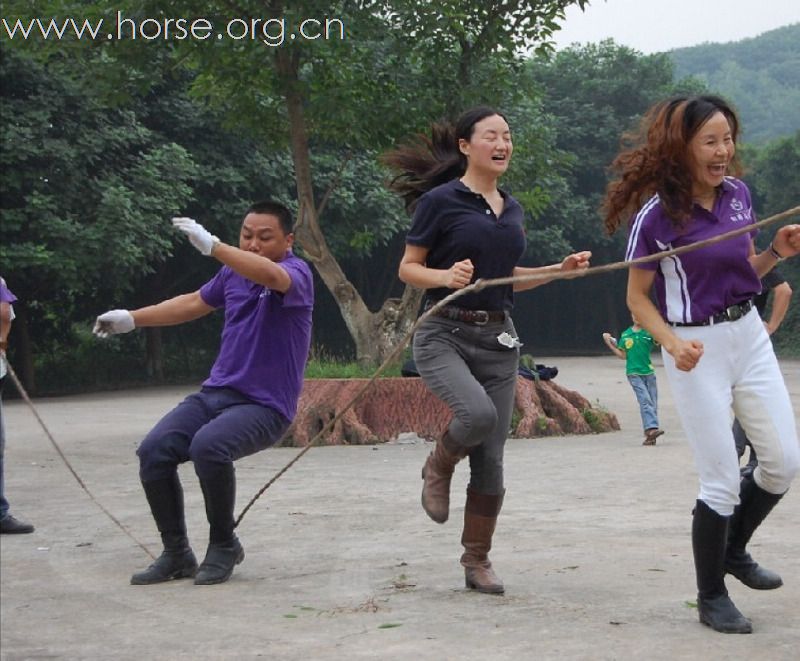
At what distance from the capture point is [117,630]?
498 centimetres

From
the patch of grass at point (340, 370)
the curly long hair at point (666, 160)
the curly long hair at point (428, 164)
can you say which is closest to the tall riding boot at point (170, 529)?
the curly long hair at point (428, 164)

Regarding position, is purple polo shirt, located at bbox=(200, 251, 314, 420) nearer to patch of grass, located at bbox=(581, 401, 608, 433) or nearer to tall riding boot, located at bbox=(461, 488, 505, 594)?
tall riding boot, located at bbox=(461, 488, 505, 594)

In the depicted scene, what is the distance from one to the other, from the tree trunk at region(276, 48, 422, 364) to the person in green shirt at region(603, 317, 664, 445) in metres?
2.94

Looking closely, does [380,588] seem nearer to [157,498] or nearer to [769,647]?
[157,498]

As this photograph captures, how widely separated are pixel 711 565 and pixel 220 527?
2.24m

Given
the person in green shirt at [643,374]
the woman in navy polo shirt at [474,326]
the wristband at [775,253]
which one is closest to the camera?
the wristband at [775,253]

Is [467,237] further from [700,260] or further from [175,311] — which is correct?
[175,311]

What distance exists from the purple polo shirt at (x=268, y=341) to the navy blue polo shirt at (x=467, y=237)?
644mm

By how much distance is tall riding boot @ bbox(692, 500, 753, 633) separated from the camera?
468 centimetres

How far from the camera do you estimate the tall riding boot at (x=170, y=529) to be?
609cm

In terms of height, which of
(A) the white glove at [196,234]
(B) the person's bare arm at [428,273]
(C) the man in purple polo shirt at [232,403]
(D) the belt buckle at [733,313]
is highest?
(A) the white glove at [196,234]

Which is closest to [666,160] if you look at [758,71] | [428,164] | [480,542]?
[428,164]

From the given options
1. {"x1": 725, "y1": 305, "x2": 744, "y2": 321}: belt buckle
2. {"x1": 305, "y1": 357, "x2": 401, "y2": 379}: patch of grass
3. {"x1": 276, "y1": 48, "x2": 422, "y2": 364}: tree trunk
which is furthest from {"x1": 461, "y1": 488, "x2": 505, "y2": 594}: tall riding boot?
{"x1": 276, "y1": 48, "x2": 422, "y2": 364}: tree trunk

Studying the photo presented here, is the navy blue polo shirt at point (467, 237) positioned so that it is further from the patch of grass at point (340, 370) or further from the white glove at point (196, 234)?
the patch of grass at point (340, 370)
